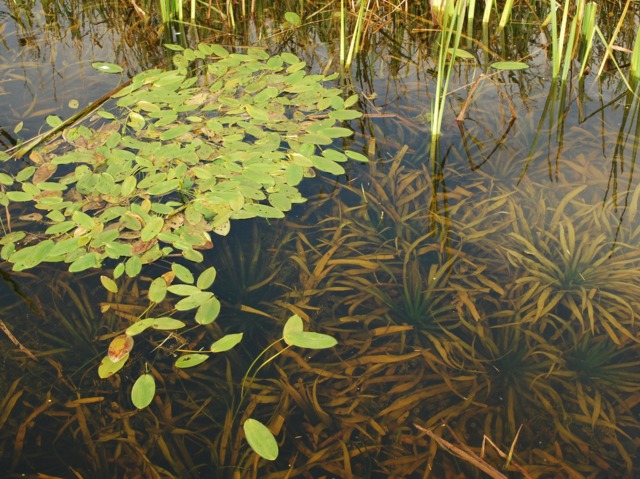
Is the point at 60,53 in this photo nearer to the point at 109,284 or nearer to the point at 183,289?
the point at 109,284

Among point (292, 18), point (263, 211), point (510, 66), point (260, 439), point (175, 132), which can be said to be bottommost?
point (260, 439)

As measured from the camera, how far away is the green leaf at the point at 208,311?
1.51m

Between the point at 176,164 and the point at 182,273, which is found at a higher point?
the point at 176,164

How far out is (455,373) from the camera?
1407 mm

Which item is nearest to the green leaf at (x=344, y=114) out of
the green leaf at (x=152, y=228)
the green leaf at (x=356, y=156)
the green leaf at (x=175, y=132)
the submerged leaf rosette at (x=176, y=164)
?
the submerged leaf rosette at (x=176, y=164)

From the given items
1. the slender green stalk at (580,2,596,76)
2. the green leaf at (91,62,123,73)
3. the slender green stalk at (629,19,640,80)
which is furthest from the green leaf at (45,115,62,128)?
the slender green stalk at (629,19,640,80)

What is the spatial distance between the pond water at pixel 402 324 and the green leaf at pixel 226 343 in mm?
33

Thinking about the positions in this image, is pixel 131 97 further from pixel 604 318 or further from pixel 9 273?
pixel 604 318

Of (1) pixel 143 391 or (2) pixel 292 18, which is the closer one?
(1) pixel 143 391

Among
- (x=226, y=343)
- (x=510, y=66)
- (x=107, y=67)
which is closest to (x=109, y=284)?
(x=226, y=343)

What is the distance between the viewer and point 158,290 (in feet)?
5.24

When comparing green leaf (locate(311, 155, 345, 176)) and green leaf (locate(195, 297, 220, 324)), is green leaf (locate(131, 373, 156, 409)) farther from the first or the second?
green leaf (locate(311, 155, 345, 176))

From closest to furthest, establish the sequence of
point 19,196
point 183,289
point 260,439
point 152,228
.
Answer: point 260,439 → point 183,289 → point 152,228 → point 19,196

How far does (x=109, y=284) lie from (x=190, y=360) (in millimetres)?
374
